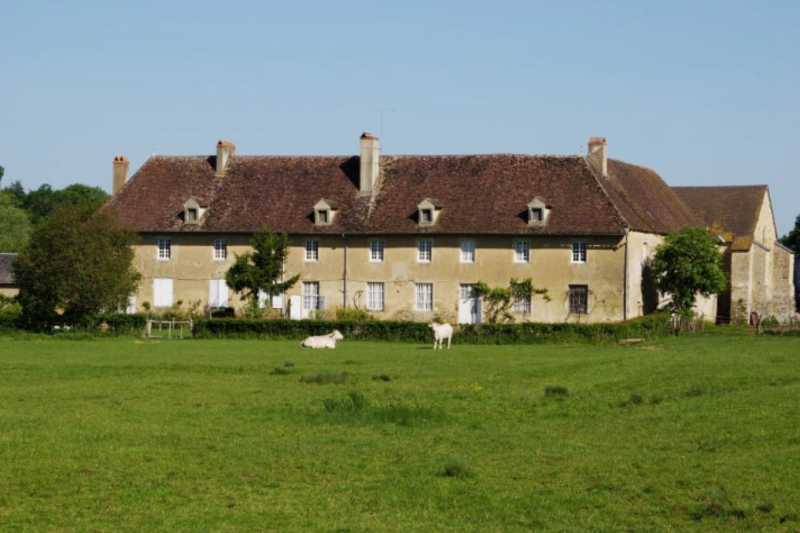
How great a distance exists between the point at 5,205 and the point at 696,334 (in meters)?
75.1

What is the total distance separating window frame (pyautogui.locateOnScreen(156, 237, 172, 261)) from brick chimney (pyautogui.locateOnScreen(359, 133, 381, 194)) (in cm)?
1027

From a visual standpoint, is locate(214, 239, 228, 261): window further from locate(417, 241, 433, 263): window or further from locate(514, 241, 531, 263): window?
locate(514, 241, 531, 263): window

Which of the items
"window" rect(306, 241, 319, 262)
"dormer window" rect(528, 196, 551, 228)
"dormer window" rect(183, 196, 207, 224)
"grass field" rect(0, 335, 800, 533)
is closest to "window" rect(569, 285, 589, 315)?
"dormer window" rect(528, 196, 551, 228)

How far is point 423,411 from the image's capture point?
2544 cm

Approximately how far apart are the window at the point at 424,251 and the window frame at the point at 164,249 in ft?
42.9

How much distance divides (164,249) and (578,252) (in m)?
21.3

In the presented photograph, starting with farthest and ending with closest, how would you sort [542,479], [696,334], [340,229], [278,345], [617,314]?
[340,229] → [617,314] → [696,334] → [278,345] → [542,479]

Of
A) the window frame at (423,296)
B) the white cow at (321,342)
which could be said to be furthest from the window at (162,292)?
the white cow at (321,342)

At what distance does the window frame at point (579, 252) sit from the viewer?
6016 cm

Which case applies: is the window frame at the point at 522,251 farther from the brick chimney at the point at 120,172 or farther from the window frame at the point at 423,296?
the brick chimney at the point at 120,172

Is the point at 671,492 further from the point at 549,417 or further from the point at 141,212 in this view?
the point at 141,212

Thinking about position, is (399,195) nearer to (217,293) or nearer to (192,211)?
(217,293)

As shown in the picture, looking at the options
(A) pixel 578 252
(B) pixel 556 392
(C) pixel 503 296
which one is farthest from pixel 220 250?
(B) pixel 556 392

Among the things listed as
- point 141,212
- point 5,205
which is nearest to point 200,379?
point 141,212
